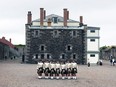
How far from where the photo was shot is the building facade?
7012 centimetres

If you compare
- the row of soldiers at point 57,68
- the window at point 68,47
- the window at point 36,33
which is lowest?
the row of soldiers at point 57,68

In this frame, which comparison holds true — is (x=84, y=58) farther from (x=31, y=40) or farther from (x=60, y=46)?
(x=31, y=40)

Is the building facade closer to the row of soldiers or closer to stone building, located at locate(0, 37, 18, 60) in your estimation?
stone building, located at locate(0, 37, 18, 60)

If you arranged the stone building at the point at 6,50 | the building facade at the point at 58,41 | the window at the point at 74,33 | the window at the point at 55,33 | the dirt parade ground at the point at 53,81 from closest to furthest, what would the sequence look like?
the dirt parade ground at the point at 53,81
the building facade at the point at 58,41
the window at the point at 55,33
the window at the point at 74,33
the stone building at the point at 6,50

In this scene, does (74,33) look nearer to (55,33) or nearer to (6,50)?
(55,33)

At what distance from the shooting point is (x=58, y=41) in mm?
70812

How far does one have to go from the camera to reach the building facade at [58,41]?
70125mm

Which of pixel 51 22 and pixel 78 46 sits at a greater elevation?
pixel 51 22

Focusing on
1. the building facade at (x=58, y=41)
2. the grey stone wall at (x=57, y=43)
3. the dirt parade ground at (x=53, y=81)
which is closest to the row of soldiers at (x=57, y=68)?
the dirt parade ground at (x=53, y=81)

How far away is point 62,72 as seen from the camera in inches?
1131

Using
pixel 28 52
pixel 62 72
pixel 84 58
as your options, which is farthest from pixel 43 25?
pixel 62 72

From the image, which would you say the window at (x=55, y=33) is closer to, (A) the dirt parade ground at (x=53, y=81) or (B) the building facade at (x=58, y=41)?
(B) the building facade at (x=58, y=41)

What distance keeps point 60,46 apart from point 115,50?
48899 mm

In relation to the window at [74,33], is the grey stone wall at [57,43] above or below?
below
